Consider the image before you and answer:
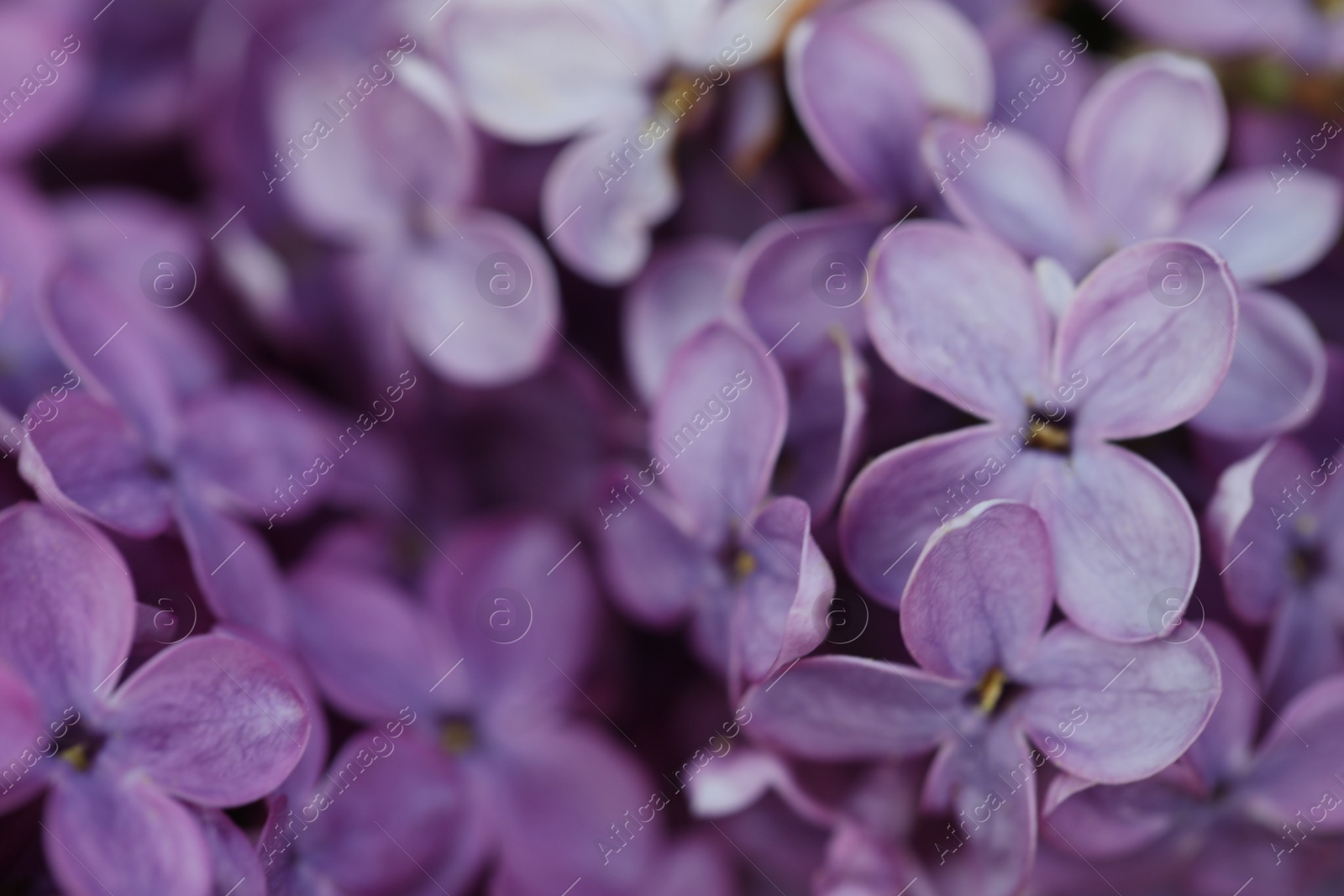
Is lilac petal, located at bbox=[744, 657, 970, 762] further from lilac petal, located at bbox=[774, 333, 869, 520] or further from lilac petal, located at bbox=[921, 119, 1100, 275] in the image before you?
lilac petal, located at bbox=[921, 119, 1100, 275]

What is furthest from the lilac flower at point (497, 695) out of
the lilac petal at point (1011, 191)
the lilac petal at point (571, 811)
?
the lilac petal at point (1011, 191)

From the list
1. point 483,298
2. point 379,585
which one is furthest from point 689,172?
point 379,585

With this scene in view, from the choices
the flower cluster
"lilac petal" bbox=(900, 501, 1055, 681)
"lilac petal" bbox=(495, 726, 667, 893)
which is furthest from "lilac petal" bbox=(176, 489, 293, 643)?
"lilac petal" bbox=(900, 501, 1055, 681)

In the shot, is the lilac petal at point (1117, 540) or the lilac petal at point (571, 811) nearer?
the lilac petal at point (1117, 540)

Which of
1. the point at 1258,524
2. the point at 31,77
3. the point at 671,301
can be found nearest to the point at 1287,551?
the point at 1258,524

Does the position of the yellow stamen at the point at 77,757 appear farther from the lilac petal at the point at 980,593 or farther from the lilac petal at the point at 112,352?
the lilac petal at the point at 980,593

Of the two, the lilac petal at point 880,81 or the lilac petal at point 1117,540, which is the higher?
the lilac petal at point 880,81
